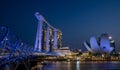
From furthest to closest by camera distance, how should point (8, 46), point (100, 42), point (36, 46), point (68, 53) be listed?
point (68, 53), point (100, 42), point (36, 46), point (8, 46)

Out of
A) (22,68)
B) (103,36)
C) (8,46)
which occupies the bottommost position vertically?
(22,68)

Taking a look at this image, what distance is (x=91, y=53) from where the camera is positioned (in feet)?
350

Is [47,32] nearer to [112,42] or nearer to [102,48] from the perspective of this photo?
[102,48]

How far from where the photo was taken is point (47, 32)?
91938 mm

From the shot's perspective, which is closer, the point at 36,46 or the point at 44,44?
the point at 36,46

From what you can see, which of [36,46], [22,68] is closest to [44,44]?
[36,46]

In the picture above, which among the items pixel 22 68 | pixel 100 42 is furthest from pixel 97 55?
pixel 22 68

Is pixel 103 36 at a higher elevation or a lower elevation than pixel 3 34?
higher

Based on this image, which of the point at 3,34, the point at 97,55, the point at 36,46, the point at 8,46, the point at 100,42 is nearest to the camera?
the point at 3,34

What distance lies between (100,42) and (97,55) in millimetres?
11666

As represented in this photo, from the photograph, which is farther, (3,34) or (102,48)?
(102,48)

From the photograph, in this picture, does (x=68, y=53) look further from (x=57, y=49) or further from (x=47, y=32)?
(x=47, y=32)

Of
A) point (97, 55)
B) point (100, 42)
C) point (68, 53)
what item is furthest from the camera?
point (68, 53)

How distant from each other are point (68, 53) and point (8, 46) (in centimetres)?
8562
